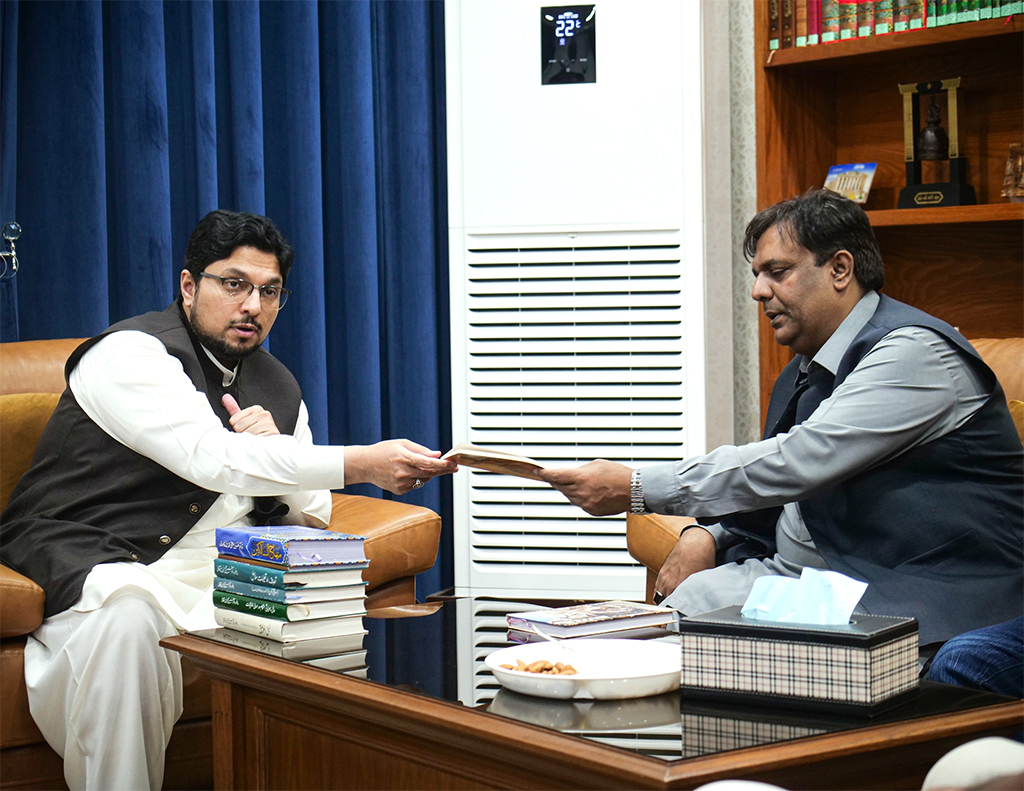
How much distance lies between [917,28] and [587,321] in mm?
1230

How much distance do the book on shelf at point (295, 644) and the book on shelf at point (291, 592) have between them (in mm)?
59

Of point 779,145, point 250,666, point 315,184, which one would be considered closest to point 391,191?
point 315,184

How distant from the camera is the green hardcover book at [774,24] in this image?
344 cm

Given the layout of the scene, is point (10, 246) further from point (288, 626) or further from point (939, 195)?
point (939, 195)

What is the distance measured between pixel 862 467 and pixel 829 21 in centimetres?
195

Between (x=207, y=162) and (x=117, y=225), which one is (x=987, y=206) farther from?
(x=117, y=225)

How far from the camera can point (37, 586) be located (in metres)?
1.99

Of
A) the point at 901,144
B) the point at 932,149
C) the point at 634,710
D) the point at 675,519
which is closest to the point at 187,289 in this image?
the point at 675,519

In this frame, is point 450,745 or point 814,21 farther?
point 814,21

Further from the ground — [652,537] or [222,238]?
[222,238]

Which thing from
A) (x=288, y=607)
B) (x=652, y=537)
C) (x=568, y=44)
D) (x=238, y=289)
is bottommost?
(x=652, y=537)

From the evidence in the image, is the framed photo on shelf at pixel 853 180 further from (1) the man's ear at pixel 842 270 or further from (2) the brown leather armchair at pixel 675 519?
(1) the man's ear at pixel 842 270

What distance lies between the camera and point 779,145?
3.49 m

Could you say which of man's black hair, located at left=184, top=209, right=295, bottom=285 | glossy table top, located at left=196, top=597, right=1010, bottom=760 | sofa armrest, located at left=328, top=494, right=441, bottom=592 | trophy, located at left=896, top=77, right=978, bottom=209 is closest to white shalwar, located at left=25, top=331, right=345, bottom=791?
sofa armrest, located at left=328, top=494, right=441, bottom=592
